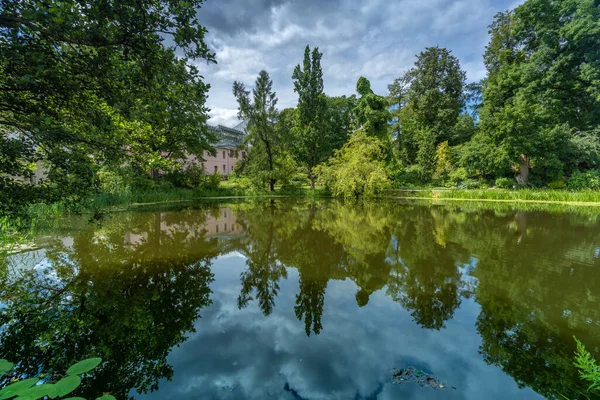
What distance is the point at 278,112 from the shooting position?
26.2 m

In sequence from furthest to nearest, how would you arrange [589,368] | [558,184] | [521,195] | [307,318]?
[558,184] < [521,195] < [307,318] < [589,368]

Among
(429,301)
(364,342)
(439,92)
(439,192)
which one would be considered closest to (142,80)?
(364,342)

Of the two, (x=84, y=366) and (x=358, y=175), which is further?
(x=358, y=175)

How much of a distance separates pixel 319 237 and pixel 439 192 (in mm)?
19148

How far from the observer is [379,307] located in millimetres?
3779

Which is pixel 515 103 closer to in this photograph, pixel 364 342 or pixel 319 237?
pixel 319 237

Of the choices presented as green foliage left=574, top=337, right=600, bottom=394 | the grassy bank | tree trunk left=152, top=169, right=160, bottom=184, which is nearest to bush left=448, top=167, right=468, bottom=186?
the grassy bank

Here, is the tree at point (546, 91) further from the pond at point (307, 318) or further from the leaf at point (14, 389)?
the leaf at point (14, 389)

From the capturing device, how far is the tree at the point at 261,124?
25.2 m

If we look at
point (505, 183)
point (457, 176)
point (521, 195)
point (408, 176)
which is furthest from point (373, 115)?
point (521, 195)

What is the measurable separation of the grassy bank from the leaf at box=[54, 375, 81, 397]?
23047mm

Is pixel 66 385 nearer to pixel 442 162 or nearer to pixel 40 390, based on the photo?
pixel 40 390

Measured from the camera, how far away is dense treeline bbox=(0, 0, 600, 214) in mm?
3047

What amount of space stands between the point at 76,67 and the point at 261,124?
77.2ft
